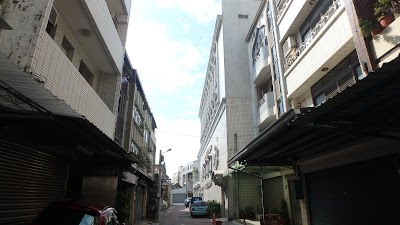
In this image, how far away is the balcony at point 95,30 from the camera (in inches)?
364

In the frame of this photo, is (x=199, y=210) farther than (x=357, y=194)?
Yes

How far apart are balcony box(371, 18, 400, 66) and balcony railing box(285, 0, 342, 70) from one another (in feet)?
10.9

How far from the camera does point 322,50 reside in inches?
491

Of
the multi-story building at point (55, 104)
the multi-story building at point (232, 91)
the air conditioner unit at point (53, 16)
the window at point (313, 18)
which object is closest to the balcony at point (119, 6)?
the multi-story building at point (55, 104)

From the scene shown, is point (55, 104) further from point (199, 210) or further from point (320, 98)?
point (199, 210)

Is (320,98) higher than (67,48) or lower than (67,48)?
lower

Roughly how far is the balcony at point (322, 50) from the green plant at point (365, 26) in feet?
4.31

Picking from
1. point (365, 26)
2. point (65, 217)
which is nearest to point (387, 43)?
point (365, 26)

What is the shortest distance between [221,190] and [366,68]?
23610mm

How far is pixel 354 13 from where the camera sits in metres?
9.82

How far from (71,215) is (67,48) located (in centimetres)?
683

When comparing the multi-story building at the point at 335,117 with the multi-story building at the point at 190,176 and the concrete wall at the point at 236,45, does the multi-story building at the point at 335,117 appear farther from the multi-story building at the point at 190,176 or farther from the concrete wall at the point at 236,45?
the multi-story building at the point at 190,176

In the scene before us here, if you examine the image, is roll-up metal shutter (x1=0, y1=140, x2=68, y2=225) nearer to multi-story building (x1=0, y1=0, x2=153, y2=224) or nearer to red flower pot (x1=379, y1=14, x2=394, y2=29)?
multi-story building (x1=0, y1=0, x2=153, y2=224)

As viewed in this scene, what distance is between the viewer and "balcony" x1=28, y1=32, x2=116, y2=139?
20.5 ft
